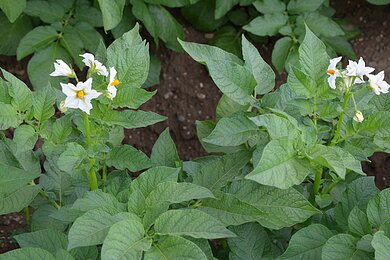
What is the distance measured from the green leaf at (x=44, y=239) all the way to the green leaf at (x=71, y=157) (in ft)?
0.60

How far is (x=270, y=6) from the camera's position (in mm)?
2693

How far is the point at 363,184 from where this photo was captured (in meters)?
1.64

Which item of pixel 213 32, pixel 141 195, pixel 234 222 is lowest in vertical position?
pixel 213 32

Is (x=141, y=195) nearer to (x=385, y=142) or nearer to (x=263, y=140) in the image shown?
(x=263, y=140)

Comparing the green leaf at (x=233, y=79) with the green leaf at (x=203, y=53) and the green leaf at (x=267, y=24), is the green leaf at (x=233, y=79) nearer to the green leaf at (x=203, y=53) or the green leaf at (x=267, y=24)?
the green leaf at (x=203, y=53)

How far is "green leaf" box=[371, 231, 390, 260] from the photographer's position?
133 cm

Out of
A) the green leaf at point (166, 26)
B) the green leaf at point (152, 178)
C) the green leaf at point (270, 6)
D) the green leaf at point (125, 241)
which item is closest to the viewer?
the green leaf at point (125, 241)

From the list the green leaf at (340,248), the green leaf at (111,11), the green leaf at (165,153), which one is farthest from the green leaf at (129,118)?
the green leaf at (111,11)

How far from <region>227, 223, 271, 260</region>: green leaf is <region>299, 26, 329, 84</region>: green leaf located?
39cm

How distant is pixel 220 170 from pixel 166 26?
136 centimetres

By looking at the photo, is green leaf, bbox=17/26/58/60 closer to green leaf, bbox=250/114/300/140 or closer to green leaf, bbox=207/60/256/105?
green leaf, bbox=207/60/256/105

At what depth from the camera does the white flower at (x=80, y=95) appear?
138 centimetres

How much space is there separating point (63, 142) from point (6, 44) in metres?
1.37

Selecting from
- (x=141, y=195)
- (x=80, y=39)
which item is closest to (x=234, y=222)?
(x=141, y=195)
